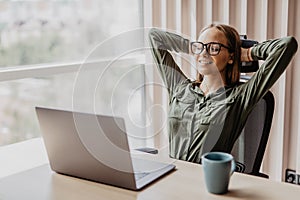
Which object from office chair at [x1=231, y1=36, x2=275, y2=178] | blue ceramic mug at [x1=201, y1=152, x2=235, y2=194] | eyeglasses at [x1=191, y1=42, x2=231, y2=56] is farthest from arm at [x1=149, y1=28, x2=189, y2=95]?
blue ceramic mug at [x1=201, y1=152, x2=235, y2=194]

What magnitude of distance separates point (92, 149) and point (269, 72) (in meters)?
0.84

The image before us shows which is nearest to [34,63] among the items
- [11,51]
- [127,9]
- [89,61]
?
[11,51]

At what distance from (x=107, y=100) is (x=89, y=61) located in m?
0.65

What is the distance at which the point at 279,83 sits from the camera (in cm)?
276

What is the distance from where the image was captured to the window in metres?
2.38

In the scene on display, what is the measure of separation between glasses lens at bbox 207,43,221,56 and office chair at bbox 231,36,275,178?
0.19m

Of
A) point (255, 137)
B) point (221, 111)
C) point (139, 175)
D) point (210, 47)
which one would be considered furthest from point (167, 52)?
point (139, 175)

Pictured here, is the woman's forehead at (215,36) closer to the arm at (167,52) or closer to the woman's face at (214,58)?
the woman's face at (214,58)

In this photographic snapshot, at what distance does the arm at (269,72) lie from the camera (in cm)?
171

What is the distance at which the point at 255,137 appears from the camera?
1.88 metres

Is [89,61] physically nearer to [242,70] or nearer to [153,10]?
[153,10]

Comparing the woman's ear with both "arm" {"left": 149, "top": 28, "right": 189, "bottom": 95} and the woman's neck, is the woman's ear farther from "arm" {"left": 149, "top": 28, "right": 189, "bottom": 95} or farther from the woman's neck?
"arm" {"left": 149, "top": 28, "right": 189, "bottom": 95}

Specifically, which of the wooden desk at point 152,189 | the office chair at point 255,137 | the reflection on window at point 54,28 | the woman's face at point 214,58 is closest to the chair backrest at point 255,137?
the office chair at point 255,137

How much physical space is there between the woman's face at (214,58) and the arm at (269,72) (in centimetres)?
13
